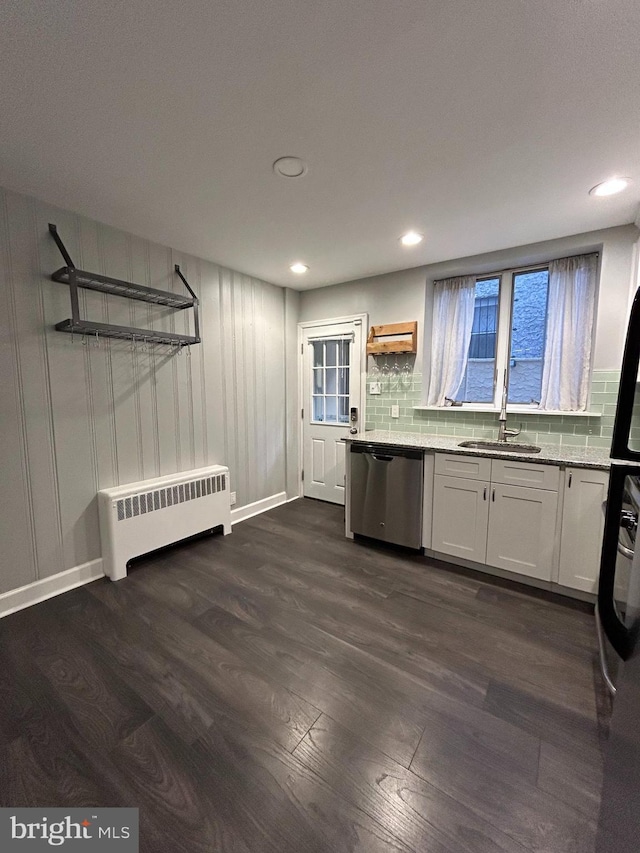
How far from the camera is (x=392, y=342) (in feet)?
11.3

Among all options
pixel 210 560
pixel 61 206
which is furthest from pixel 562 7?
pixel 210 560

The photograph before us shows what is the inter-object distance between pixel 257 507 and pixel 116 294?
2.36 meters

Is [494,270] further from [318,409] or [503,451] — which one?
[318,409]

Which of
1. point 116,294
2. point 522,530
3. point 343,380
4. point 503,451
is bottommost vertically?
point 522,530

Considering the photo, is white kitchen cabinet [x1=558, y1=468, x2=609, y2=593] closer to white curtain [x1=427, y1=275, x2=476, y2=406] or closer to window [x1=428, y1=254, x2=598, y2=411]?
window [x1=428, y1=254, x2=598, y2=411]

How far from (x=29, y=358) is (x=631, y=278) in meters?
3.99

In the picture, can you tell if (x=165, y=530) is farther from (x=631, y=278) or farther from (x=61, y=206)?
(x=631, y=278)

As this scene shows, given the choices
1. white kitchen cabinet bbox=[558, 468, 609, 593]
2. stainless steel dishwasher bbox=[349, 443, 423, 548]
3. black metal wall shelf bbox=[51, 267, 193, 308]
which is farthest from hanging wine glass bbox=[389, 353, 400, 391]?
black metal wall shelf bbox=[51, 267, 193, 308]

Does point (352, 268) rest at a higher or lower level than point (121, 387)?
higher

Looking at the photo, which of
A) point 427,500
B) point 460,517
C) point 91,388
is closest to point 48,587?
point 91,388

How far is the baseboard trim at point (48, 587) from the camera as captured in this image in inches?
83.6

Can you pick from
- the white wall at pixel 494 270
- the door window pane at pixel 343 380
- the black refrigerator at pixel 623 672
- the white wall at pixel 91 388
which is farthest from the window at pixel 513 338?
the white wall at pixel 91 388

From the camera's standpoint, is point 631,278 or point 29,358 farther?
point 631,278

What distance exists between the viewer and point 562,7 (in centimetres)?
106
